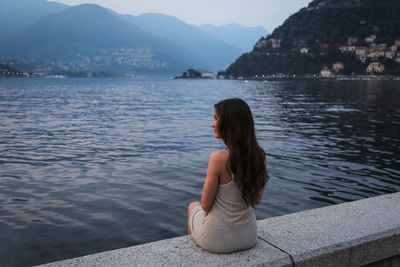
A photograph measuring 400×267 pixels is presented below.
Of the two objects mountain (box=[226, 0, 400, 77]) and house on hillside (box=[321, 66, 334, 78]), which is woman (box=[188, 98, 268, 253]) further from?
mountain (box=[226, 0, 400, 77])

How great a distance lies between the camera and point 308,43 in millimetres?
193000

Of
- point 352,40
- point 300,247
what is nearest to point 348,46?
point 352,40

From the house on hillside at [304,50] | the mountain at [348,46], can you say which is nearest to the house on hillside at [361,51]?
the mountain at [348,46]

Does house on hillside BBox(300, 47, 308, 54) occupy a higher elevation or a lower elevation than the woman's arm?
higher

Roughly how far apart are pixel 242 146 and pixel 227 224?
72 centimetres

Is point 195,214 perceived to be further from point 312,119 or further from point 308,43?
point 308,43

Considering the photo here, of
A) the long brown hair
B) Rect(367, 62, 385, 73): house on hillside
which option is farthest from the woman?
Rect(367, 62, 385, 73): house on hillside

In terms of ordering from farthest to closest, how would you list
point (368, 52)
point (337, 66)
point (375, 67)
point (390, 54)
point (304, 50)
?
point (304, 50) → point (368, 52) → point (337, 66) → point (390, 54) → point (375, 67)

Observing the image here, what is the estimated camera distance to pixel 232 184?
3.08 meters

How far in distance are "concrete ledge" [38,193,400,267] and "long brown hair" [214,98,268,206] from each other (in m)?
0.50

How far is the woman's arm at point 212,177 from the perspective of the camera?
3.02 metres

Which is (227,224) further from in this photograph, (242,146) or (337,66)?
(337,66)

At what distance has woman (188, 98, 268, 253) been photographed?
2.93 m

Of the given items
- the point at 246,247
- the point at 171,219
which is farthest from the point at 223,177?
the point at 171,219
